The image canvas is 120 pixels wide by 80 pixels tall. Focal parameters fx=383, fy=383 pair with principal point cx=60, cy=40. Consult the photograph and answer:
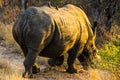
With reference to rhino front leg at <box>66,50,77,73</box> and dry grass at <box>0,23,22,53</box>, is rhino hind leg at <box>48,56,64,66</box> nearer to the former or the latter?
rhino front leg at <box>66,50,77,73</box>

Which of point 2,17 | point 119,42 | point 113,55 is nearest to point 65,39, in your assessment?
point 113,55

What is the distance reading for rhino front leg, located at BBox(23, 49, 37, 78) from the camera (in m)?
8.77

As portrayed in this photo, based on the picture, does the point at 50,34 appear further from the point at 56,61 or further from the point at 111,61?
the point at 111,61

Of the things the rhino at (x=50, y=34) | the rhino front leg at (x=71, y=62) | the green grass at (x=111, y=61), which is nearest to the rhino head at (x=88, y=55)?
the rhino at (x=50, y=34)

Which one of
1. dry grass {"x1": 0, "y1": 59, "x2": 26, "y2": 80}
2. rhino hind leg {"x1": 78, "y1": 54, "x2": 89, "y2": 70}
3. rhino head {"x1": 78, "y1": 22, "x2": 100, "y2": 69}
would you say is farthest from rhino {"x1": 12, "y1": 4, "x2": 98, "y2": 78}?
dry grass {"x1": 0, "y1": 59, "x2": 26, "y2": 80}

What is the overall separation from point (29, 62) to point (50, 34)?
0.81m

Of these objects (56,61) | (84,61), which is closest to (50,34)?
(56,61)

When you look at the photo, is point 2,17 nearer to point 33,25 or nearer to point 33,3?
point 33,3

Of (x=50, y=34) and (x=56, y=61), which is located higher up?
(x=50, y=34)

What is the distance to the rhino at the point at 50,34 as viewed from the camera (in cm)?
868

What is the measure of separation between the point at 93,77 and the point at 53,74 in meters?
1.05

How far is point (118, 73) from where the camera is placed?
10.3 meters

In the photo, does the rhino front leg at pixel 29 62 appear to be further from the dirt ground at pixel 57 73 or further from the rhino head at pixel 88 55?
the rhino head at pixel 88 55

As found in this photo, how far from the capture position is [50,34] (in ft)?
29.2
